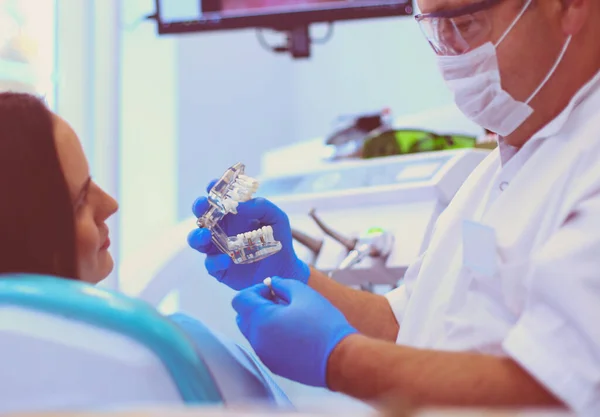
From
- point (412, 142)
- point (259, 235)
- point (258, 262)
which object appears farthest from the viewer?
point (412, 142)

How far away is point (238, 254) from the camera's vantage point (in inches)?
53.1

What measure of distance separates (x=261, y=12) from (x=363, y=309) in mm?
1368

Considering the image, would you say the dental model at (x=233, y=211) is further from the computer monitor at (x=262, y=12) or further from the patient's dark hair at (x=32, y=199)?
the computer monitor at (x=262, y=12)

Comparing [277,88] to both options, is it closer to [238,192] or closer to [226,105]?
[226,105]

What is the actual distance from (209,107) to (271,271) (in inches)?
94.6

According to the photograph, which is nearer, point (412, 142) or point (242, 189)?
point (242, 189)

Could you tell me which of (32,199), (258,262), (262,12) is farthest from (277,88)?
(32,199)

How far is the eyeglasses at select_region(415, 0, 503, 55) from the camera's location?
3.87ft

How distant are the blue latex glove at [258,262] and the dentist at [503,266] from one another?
0.26 m

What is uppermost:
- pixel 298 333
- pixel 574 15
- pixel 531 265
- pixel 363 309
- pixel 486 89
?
pixel 574 15

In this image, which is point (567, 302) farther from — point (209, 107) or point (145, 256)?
point (209, 107)

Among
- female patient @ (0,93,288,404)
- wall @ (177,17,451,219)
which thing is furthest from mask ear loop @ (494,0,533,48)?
wall @ (177,17,451,219)

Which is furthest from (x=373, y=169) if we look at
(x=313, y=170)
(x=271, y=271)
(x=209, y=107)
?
(x=209, y=107)

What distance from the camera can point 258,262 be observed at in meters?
1.47
